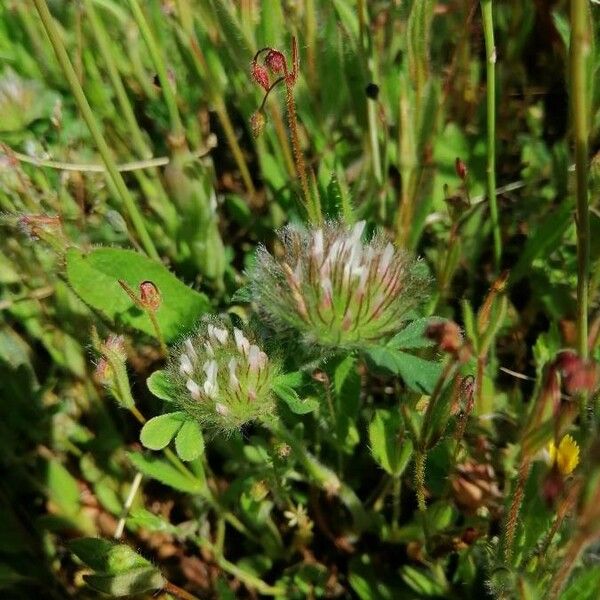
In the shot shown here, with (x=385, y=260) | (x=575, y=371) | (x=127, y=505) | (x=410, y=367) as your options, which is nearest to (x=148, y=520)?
(x=127, y=505)

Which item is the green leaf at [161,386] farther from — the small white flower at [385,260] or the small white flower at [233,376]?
the small white flower at [385,260]

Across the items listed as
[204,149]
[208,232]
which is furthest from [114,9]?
[208,232]

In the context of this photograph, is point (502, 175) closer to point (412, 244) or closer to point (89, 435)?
point (412, 244)

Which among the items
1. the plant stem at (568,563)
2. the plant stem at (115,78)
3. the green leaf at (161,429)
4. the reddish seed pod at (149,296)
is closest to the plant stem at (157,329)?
the reddish seed pod at (149,296)

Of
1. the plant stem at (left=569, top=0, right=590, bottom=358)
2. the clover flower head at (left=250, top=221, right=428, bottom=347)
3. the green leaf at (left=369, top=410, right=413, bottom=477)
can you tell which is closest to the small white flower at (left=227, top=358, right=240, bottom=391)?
the clover flower head at (left=250, top=221, right=428, bottom=347)

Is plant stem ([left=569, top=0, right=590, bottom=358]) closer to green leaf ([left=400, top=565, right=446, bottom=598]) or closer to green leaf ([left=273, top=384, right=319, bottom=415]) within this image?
green leaf ([left=273, top=384, right=319, bottom=415])
